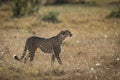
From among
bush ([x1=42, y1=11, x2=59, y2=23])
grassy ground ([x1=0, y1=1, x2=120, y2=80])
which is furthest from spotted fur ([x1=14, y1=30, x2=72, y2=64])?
bush ([x1=42, y1=11, x2=59, y2=23])

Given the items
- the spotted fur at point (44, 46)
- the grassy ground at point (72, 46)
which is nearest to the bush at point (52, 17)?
the grassy ground at point (72, 46)

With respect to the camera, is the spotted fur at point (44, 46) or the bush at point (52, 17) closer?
the spotted fur at point (44, 46)

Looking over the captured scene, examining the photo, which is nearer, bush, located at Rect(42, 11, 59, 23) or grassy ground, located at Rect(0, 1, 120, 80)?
grassy ground, located at Rect(0, 1, 120, 80)

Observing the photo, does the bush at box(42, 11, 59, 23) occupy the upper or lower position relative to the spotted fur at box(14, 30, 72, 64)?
lower

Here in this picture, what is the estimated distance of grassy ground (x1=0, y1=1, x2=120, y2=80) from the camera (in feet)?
37.6

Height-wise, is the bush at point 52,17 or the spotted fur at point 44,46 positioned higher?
the spotted fur at point 44,46

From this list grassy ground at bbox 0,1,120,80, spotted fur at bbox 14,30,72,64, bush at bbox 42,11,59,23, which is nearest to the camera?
grassy ground at bbox 0,1,120,80

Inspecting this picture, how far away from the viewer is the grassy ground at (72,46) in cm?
1145

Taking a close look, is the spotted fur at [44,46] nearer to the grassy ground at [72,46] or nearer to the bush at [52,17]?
the grassy ground at [72,46]

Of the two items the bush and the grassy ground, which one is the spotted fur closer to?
the grassy ground

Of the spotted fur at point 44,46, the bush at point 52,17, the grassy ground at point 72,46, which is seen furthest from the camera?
the bush at point 52,17

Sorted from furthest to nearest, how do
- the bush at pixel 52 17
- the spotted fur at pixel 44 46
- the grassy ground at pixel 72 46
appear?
the bush at pixel 52 17
the spotted fur at pixel 44 46
the grassy ground at pixel 72 46

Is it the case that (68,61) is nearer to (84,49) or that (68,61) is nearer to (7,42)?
(84,49)

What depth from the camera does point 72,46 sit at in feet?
51.9
